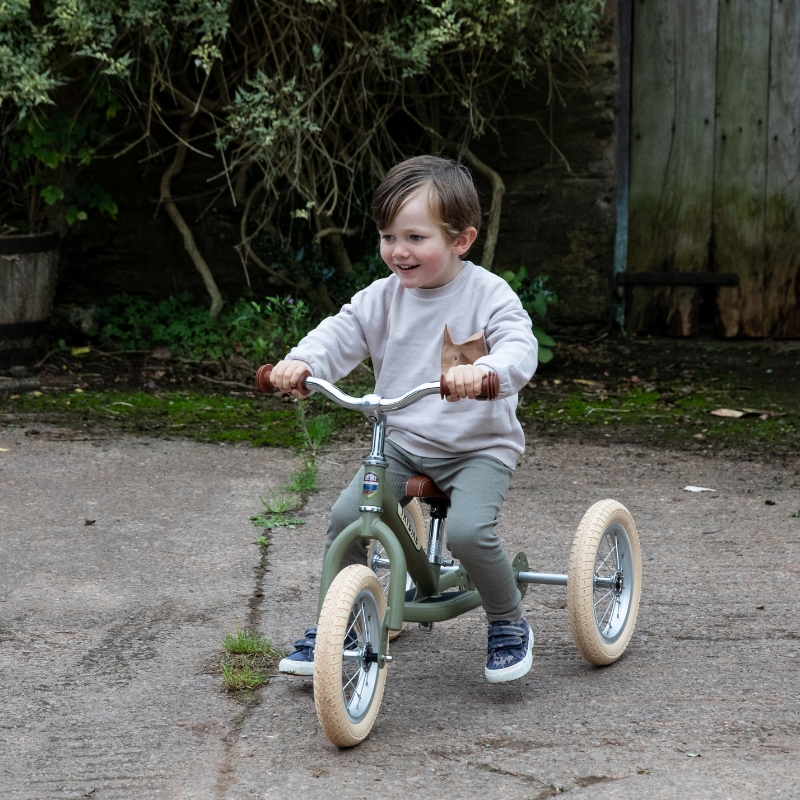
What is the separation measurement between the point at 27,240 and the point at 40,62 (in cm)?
83

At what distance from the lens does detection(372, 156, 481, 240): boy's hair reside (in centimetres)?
250

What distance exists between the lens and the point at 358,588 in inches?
89.2

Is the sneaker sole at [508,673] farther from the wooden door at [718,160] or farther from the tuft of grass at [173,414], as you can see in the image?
the wooden door at [718,160]

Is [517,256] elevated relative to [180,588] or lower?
elevated

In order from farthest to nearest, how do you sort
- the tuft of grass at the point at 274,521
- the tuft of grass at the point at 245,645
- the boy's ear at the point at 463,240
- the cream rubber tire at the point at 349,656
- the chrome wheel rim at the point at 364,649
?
the tuft of grass at the point at 274,521
the tuft of grass at the point at 245,645
the boy's ear at the point at 463,240
the chrome wheel rim at the point at 364,649
the cream rubber tire at the point at 349,656

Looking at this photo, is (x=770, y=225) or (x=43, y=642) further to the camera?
(x=770, y=225)

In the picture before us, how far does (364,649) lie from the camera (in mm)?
2369

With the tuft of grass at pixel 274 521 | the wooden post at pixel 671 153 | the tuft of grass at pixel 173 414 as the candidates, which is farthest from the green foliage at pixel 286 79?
the tuft of grass at pixel 274 521

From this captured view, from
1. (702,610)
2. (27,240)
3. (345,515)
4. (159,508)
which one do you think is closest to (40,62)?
(27,240)

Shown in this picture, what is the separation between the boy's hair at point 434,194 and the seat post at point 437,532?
616 mm

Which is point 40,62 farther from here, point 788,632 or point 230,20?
point 788,632

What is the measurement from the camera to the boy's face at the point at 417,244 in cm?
250

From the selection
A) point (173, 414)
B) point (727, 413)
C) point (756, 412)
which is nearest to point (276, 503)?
point (173, 414)

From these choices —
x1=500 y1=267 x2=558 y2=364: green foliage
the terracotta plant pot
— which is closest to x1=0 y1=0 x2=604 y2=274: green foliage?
the terracotta plant pot
